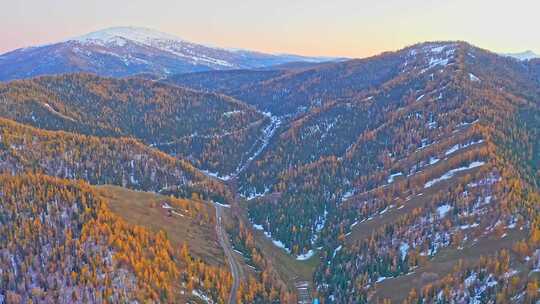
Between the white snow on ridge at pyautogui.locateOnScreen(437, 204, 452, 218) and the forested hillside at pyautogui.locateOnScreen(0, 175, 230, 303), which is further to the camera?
the white snow on ridge at pyautogui.locateOnScreen(437, 204, 452, 218)

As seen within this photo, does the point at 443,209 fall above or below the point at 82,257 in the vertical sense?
above

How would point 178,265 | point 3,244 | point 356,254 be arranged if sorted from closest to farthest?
point 3,244, point 178,265, point 356,254

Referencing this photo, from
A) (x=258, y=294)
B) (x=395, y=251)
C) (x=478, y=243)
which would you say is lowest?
(x=258, y=294)

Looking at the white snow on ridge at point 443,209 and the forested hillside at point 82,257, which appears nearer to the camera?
the forested hillside at point 82,257

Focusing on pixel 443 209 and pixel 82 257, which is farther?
pixel 443 209

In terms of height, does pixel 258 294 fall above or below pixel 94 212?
below

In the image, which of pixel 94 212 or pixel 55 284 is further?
pixel 94 212

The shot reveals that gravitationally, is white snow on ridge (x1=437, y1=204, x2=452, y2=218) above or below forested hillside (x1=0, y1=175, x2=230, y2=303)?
above

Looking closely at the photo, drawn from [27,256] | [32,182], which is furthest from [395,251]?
[32,182]

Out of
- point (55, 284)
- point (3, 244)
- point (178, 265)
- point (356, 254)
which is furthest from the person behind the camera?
point (356, 254)

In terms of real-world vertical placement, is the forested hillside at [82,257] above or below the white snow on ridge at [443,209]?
below

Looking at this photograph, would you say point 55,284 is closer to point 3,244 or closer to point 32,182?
point 3,244
